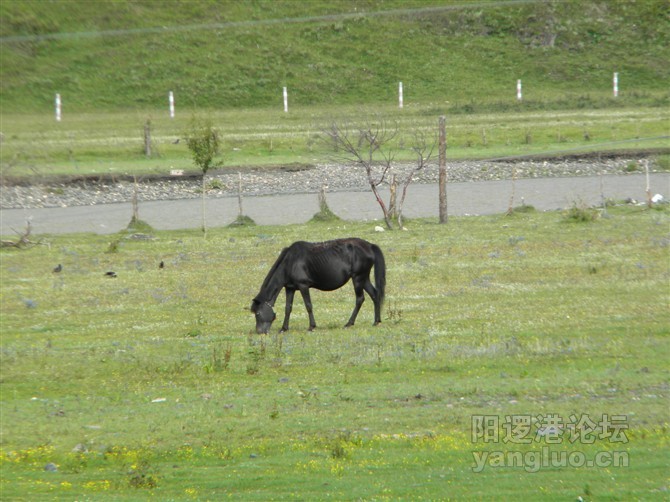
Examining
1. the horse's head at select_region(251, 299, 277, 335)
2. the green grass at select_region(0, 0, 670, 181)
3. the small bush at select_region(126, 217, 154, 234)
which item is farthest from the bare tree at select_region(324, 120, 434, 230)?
the horse's head at select_region(251, 299, 277, 335)

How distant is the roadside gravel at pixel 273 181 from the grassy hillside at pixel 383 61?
1146cm

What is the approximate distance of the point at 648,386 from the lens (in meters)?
13.8

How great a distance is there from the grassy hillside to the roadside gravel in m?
11.5

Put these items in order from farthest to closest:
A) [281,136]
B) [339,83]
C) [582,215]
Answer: [339,83], [281,136], [582,215]

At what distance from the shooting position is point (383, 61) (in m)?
70.2

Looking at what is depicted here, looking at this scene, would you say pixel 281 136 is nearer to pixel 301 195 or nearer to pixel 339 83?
pixel 301 195

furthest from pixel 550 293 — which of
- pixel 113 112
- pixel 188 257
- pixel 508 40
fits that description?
pixel 508 40

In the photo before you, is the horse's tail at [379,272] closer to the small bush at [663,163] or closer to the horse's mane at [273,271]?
the horse's mane at [273,271]

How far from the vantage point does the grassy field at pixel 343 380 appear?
35.9 ft

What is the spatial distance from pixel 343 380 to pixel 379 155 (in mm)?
35835

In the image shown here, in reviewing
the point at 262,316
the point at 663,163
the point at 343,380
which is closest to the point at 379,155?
the point at 663,163

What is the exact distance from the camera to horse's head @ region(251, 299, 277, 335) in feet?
61.1

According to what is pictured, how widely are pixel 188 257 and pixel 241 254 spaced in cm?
153

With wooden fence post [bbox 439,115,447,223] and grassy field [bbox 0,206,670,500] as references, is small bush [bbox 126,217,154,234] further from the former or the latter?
wooden fence post [bbox 439,115,447,223]
